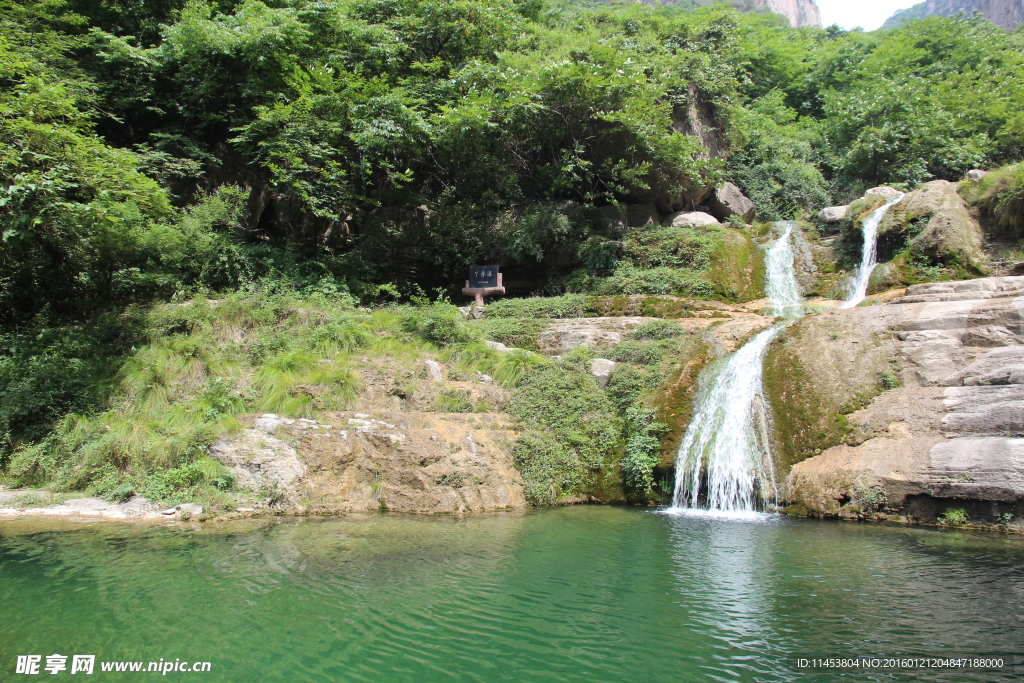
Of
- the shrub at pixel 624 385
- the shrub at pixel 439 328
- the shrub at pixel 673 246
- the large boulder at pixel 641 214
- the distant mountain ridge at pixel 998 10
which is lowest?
the shrub at pixel 624 385

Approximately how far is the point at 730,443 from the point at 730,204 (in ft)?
50.6

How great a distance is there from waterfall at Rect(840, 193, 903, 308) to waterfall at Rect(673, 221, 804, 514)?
16.9 feet

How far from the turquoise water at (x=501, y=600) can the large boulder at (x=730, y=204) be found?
672 inches

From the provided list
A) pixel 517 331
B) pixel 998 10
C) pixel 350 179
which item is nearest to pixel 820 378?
pixel 517 331

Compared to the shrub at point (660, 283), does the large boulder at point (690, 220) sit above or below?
above

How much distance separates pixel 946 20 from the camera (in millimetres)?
27781

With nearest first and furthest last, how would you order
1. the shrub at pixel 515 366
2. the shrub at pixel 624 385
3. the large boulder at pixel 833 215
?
the shrub at pixel 624 385 → the shrub at pixel 515 366 → the large boulder at pixel 833 215

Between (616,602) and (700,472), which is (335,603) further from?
(700,472)

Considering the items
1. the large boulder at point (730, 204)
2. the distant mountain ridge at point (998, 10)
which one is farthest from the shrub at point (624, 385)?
the distant mountain ridge at point (998, 10)

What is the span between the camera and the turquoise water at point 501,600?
4.18 meters

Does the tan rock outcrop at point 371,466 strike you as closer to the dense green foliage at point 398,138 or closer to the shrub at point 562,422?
the shrub at point 562,422

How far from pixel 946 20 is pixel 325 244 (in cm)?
3041

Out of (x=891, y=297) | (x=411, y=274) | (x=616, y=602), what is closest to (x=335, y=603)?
(x=616, y=602)

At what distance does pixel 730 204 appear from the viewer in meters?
22.7
